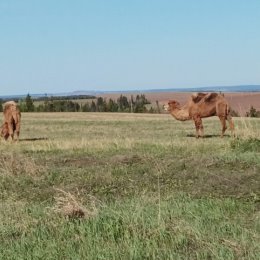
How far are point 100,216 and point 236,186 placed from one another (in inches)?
130

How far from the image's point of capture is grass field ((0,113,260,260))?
5.93 meters

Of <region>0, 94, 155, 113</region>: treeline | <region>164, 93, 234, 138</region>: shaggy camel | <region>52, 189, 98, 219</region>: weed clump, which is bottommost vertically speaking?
<region>0, 94, 155, 113</region>: treeline

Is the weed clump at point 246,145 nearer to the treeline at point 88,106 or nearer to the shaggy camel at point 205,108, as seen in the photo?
the shaggy camel at point 205,108

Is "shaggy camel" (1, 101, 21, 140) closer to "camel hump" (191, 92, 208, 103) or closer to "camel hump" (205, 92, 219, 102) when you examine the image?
"camel hump" (191, 92, 208, 103)

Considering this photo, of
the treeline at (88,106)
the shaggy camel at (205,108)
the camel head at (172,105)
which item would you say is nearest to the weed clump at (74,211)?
the shaggy camel at (205,108)

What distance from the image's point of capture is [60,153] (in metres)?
14.2

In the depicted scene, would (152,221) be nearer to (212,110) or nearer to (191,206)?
(191,206)

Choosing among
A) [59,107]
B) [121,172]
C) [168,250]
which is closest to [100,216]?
[168,250]

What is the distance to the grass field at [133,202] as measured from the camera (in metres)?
5.93

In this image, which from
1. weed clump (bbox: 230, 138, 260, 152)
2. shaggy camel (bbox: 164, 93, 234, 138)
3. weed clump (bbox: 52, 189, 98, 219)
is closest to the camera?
weed clump (bbox: 52, 189, 98, 219)

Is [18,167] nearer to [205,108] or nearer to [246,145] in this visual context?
[246,145]

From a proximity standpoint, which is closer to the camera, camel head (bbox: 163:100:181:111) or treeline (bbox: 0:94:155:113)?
camel head (bbox: 163:100:181:111)

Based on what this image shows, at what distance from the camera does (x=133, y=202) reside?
8375 mm

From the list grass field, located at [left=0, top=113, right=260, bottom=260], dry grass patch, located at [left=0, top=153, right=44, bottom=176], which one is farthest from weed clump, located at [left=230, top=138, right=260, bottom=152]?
dry grass patch, located at [left=0, top=153, right=44, bottom=176]
